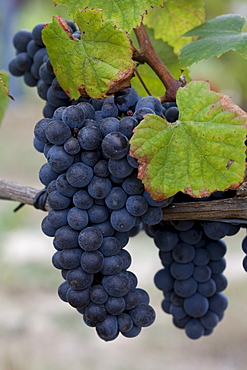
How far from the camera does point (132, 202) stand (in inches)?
20.1

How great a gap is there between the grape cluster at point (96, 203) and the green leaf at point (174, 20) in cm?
30

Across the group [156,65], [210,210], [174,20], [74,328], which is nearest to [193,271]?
[210,210]

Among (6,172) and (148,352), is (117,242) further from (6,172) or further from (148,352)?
(6,172)

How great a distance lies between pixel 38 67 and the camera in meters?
0.69

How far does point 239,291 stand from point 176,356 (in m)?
0.60

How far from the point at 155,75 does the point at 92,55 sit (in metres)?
0.22

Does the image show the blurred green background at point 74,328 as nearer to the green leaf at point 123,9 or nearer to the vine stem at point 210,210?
the vine stem at point 210,210

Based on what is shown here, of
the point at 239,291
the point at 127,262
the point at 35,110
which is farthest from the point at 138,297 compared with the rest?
the point at 35,110

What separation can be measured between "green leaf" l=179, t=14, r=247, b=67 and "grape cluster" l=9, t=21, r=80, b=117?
0.55 feet

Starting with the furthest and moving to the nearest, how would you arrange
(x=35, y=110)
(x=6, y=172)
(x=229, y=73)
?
(x=35, y=110) → (x=229, y=73) → (x=6, y=172)

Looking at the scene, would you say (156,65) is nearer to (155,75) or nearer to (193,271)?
(155,75)

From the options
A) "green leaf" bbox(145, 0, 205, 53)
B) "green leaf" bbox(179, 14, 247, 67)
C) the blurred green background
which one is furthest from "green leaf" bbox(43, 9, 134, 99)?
the blurred green background

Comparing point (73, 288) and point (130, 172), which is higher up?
point (130, 172)

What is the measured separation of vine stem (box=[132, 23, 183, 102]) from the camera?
1.97 feet
